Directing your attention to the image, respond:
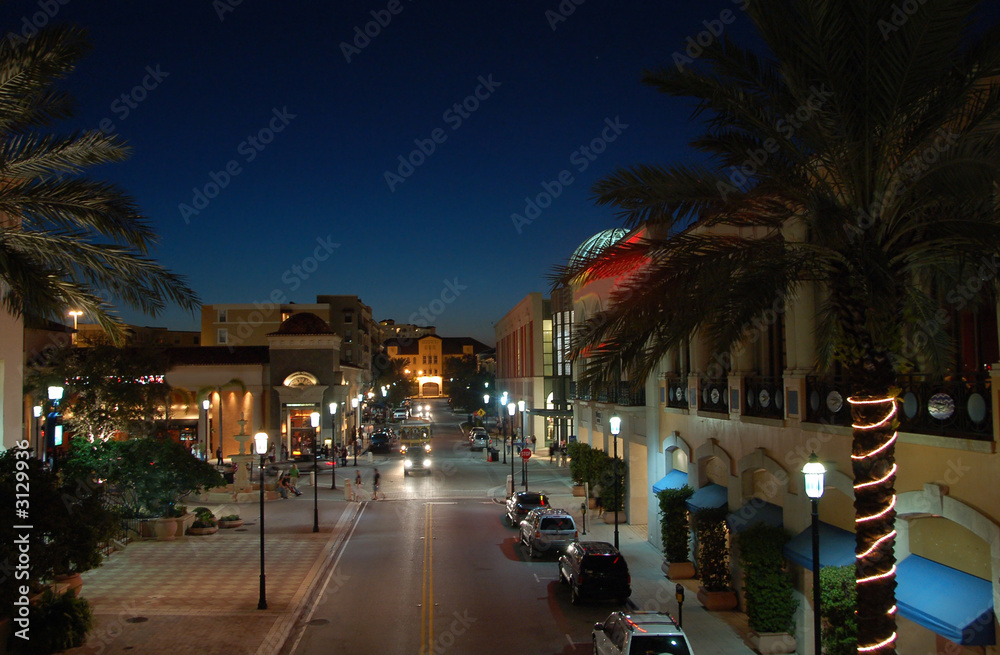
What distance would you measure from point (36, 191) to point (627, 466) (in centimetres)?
2142

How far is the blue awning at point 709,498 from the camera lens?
18.7 metres

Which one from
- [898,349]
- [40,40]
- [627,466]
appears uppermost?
[40,40]

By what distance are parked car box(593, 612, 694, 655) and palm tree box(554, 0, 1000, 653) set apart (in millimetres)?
3354

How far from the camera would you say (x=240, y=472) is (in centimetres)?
3644

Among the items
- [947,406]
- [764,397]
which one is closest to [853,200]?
[947,406]

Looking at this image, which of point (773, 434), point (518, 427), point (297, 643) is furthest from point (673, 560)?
point (518, 427)

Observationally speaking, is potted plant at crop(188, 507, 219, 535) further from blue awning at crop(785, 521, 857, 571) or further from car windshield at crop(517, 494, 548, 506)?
blue awning at crop(785, 521, 857, 571)

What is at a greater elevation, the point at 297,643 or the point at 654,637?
the point at 654,637

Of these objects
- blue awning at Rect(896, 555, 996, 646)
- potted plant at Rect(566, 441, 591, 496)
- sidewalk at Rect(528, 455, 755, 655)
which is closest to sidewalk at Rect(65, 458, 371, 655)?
sidewalk at Rect(528, 455, 755, 655)

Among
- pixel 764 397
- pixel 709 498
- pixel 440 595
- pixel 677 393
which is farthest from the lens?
pixel 677 393

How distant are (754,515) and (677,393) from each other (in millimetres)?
6719

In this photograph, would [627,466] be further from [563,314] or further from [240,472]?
[563,314]

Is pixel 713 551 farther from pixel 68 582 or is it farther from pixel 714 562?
pixel 68 582

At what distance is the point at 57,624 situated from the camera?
45.6ft
